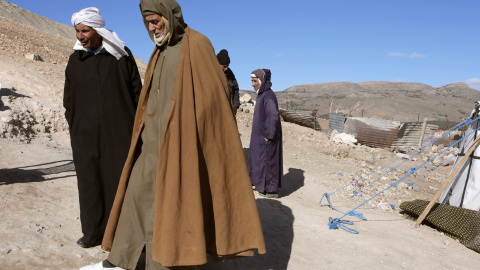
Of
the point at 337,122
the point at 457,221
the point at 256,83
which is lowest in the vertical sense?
the point at 457,221

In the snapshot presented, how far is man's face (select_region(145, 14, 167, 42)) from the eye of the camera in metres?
2.36

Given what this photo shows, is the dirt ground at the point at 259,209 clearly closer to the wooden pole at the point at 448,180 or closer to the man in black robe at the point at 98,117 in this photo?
the wooden pole at the point at 448,180

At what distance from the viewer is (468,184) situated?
17.0 feet

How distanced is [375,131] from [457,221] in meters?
9.04

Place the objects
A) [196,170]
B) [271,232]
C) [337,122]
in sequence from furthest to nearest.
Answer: [337,122] → [271,232] → [196,170]

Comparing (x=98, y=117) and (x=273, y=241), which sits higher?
(x=98, y=117)

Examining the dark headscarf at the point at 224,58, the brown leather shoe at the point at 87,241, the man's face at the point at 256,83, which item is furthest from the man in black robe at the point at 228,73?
the brown leather shoe at the point at 87,241

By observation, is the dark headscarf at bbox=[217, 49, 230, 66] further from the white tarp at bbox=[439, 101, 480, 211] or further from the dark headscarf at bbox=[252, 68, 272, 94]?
the white tarp at bbox=[439, 101, 480, 211]

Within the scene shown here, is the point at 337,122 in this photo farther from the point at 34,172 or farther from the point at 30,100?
the point at 34,172

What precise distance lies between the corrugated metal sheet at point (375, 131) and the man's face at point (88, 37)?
1201 cm

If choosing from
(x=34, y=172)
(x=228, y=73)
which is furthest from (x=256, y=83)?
(x=34, y=172)

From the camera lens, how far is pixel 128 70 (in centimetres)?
290

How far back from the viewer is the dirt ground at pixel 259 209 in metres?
2.97

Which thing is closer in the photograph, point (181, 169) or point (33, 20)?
point (181, 169)
